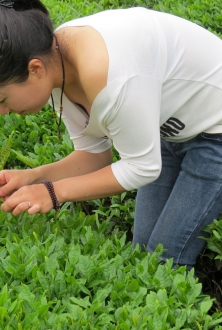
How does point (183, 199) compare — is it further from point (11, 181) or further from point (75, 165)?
point (11, 181)

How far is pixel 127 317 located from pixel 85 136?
1.05 metres

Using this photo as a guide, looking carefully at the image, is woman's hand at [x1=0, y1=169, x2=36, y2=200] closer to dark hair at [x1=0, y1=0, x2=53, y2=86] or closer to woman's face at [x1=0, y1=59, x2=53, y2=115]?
woman's face at [x1=0, y1=59, x2=53, y2=115]

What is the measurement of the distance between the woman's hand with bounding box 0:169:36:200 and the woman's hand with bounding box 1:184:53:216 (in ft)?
0.67

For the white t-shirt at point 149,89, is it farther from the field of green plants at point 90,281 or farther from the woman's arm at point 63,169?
the field of green plants at point 90,281

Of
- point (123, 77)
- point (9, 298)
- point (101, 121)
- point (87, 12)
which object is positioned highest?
point (123, 77)

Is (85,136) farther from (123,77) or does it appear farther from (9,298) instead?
(9,298)

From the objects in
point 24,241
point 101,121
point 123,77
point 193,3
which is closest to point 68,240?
point 24,241

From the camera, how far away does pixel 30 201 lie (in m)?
2.56

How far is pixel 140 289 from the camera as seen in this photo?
243 centimetres

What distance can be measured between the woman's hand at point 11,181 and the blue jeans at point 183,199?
712 mm

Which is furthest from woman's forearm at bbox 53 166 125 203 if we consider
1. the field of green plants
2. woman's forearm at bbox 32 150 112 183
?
woman's forearm at bbox 32 150 112 183

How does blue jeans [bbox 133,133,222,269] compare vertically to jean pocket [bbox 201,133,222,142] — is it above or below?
below

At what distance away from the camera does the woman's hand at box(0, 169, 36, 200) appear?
2803 millimetres

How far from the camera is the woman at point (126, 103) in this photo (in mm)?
2309
